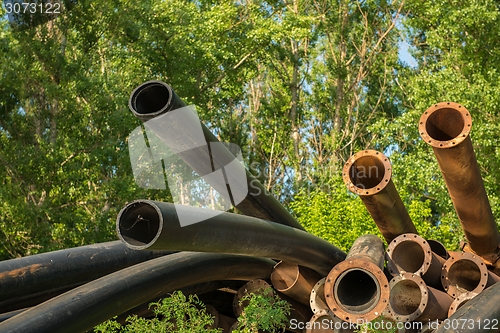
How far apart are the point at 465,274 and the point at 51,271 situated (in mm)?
4239

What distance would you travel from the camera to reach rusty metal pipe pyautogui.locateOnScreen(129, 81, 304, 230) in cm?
576

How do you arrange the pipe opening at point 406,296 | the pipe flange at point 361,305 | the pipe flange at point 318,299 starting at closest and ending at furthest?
the pipe flange at point 361,305
the pipe opening at point 406,296
the pipe flange at point 318,299

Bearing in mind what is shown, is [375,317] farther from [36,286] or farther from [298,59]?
[298,59]

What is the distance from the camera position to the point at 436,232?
64.4 ft

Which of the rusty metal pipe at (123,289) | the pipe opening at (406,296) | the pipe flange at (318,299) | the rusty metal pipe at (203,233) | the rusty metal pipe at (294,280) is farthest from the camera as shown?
the rusty metal pipe at (294,280)

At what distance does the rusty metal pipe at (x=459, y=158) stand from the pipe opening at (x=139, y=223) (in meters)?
2.80

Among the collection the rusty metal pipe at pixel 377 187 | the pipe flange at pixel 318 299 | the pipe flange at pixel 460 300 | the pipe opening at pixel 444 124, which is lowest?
the pipe flange at pixel 460 300

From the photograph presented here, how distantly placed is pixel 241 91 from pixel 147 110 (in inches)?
785

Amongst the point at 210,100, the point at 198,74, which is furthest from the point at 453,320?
the point at 210,100

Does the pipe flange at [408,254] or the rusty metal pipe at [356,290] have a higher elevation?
the rusty metal pipe at [356,290]

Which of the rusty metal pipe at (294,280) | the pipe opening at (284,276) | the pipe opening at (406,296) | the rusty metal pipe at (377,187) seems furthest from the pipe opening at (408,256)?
the pipe opening at (284,276)

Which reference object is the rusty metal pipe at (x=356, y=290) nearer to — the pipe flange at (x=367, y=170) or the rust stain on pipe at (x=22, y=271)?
the pipe flange at (x=367, y=170)

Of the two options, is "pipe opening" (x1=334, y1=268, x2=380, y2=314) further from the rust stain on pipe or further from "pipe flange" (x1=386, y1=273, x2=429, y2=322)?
the rust stain on pipe

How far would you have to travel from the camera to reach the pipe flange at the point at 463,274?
288 inches
